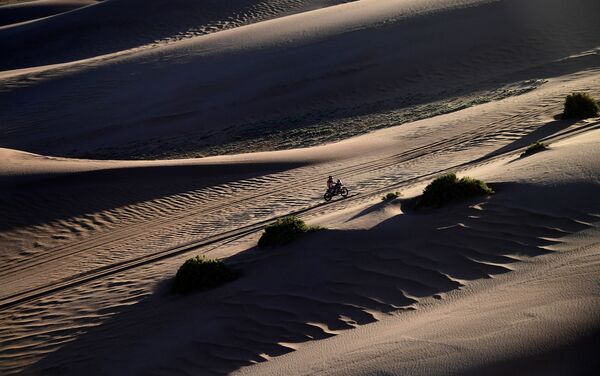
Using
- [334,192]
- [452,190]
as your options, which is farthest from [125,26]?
[452,190]

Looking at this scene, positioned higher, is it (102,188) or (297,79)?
(297,79)

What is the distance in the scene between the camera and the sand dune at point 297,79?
27219mm

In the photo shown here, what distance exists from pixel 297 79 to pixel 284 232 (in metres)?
20.6

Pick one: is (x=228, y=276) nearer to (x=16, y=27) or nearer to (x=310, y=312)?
(x=310, y=312)

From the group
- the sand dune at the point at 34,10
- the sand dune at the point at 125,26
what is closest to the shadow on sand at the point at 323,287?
the sand dune at the point at 125,26

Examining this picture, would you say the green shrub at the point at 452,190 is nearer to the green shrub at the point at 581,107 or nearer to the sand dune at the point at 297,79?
the green shrub at the point at 581,107

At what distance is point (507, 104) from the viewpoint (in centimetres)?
2173

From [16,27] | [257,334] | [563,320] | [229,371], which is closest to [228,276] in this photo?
[257,334]

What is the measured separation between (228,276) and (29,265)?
6570 mm

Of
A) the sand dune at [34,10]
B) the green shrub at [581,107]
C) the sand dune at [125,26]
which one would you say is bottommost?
the green shrub at [581,107]

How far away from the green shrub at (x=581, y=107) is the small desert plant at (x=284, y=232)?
377 inches

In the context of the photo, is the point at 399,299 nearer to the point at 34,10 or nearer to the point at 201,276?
the point at 201,276

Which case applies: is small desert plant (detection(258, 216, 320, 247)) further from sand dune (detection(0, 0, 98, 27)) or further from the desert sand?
sand dune (detection(0, 0, 98, 27))

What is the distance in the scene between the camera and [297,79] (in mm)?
31016
